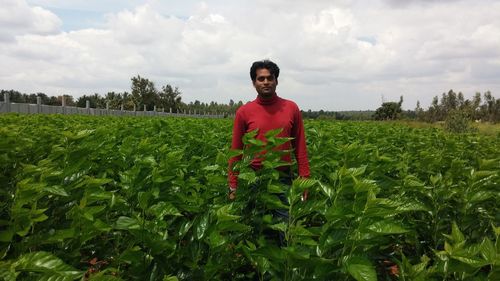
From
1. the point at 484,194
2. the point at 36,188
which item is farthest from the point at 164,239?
the point at 484,194

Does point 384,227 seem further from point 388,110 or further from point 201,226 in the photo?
point 388,110

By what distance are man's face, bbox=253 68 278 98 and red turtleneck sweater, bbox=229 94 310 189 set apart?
9cm

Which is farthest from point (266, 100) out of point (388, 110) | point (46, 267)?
point (388, 110)

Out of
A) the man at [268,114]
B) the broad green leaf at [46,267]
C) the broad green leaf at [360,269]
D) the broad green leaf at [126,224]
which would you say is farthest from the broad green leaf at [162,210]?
the man at [268,114]

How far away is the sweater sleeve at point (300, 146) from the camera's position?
4738 millimetres

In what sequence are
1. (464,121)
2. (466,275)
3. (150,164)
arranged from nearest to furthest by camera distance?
(466,275)
(150,164)
(464,121)

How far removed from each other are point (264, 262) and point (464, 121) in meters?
33.8

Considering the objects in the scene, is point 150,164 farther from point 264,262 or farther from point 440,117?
point 440,117

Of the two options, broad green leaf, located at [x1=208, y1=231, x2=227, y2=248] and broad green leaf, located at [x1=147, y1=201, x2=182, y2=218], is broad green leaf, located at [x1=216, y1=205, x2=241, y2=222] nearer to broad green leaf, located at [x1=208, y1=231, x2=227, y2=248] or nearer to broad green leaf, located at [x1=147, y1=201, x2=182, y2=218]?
broad green leaf, located at [x1=208, y1=231, x2=227, y2=248]

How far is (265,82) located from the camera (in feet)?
15.2

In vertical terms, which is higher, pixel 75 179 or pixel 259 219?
pixel 75 179

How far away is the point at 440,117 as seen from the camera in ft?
223

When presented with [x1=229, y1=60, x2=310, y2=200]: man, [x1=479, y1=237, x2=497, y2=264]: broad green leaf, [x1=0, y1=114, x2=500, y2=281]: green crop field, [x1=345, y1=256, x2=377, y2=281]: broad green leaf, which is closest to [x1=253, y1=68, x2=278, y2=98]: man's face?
[x1=229, y1=60, x2=310, y2=200]: man

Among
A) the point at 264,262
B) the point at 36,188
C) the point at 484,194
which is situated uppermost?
the point at 36,188
